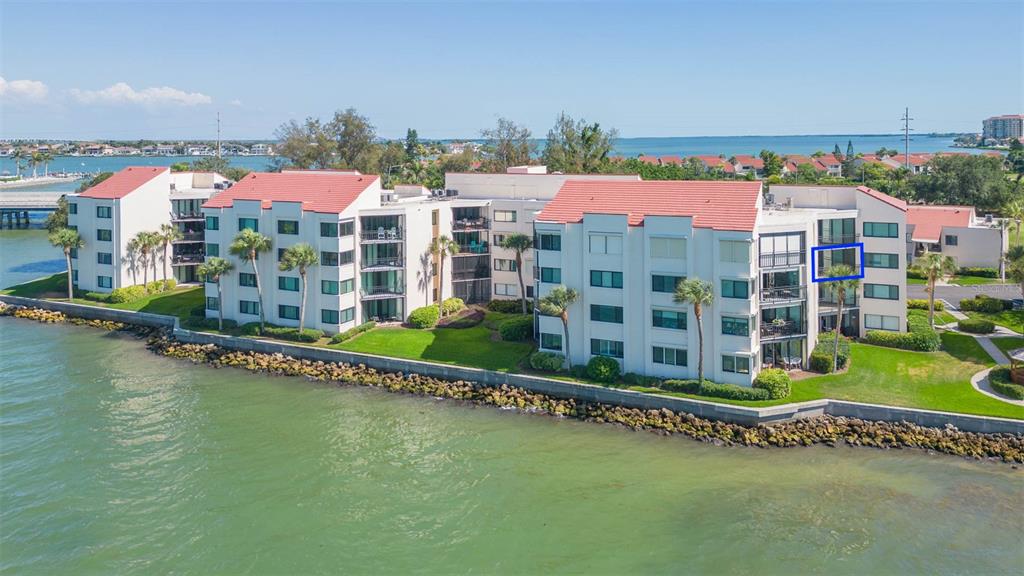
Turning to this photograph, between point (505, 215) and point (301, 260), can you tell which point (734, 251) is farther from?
point (301, 260)

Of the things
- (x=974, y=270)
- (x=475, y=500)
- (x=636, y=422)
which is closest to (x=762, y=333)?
(x=636, y=422)

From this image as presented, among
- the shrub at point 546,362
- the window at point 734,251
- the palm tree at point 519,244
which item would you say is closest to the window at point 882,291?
the window at point 734,251

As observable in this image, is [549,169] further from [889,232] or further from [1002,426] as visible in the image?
[1002,426]

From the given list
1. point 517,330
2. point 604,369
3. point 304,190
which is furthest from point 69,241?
point 604,369

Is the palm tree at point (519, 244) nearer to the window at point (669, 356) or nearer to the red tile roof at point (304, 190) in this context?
the red tile roof at point (304, 190)

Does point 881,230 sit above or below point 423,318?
above

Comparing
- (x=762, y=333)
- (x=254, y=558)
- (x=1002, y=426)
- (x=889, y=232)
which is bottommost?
(x=254, y=558)
